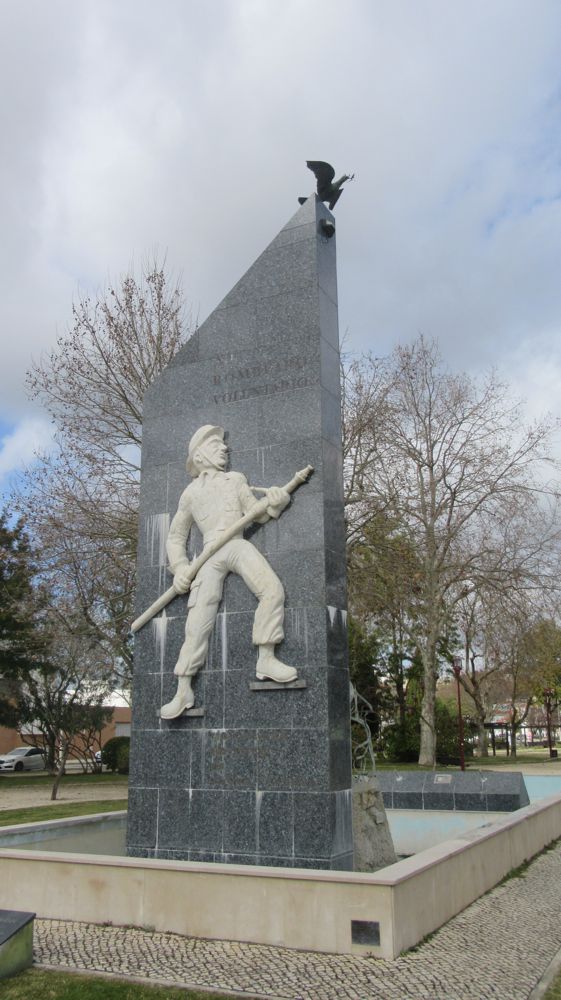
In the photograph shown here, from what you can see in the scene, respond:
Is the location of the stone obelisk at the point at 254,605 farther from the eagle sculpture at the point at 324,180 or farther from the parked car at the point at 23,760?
the parked car at the point at 23,760

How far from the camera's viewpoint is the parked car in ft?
126

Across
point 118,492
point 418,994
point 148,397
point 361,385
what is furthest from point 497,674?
point 418,994

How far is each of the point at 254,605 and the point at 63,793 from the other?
56.3 ft

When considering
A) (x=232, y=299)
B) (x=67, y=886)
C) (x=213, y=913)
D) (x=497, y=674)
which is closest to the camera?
(x=213, y=913)

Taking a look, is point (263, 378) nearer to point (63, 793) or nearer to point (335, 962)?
point (335, 962)

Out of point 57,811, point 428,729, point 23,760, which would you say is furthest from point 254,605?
point 23,760

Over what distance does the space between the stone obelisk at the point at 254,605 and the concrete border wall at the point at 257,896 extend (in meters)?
1.05

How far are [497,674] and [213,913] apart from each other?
39433 millimetres

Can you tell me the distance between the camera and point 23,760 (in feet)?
128

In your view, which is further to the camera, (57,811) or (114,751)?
(114,751)

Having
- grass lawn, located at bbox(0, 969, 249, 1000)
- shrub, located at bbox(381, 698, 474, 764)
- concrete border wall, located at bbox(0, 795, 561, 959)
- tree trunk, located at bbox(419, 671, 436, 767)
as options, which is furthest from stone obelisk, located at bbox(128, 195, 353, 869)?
shrub, located at bbox(381, 698, 474, 764)

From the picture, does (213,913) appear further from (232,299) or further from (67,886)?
(232,299)

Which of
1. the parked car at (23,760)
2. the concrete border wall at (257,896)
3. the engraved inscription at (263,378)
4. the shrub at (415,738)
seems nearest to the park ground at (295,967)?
the concrete border wall at (257,896)

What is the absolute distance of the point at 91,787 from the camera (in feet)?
81.3
